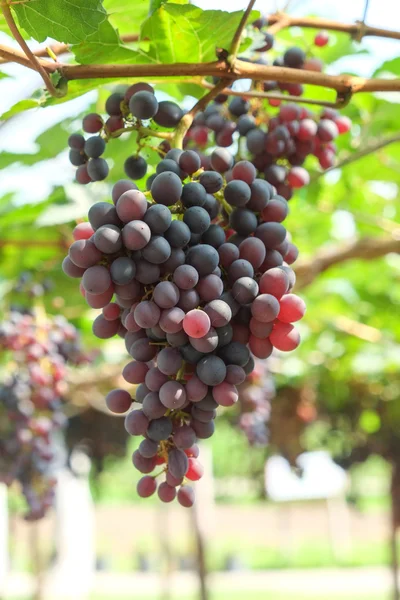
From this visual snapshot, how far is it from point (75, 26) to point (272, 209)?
412 millimetres

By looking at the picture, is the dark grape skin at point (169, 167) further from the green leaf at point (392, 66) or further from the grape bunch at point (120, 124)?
the green leaf at point (392, 66)

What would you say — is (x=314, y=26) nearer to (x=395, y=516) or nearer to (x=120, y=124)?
(x=120, y=124)

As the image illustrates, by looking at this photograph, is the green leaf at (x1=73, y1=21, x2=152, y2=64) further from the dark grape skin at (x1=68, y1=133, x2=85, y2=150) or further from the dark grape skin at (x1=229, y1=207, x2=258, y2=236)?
→ the dark grape skin at (x1=229, y1=207, x2=258, y2=236)

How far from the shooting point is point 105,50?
1.10 meters

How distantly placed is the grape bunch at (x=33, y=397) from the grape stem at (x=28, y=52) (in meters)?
1.62

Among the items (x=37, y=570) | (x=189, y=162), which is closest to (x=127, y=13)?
(x=189, y=162)

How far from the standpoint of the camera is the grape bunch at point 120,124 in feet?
3.26

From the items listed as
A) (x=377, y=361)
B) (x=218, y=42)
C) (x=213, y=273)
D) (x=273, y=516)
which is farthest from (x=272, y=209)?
(x=273, y=516)

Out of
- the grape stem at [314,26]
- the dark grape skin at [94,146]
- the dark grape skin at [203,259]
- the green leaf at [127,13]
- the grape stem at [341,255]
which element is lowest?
the grape stem at [341,255]

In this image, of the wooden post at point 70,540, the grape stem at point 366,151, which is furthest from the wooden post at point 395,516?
the grape stem at point 366,151

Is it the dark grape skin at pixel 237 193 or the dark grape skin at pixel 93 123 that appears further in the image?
the dark grape skin at pixel 93 123

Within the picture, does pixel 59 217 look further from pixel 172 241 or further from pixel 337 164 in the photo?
pixel 172 241

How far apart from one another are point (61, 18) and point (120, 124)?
0.61ft

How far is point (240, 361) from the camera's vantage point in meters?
0.88
